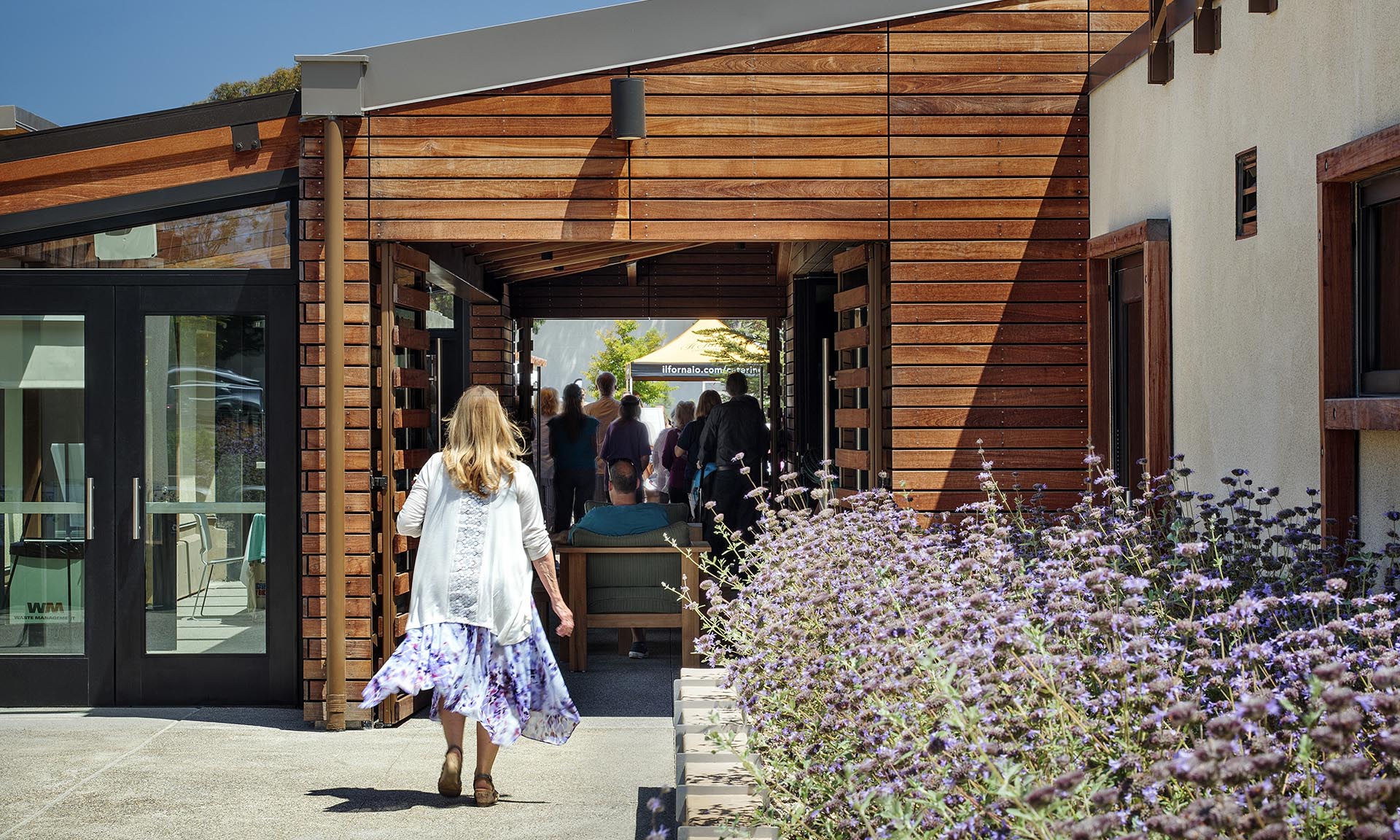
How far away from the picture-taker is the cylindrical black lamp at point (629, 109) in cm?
668

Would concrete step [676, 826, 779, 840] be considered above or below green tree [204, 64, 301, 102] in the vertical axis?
below

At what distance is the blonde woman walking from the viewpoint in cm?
525

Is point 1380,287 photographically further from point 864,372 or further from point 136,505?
point 136,505

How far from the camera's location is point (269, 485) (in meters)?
7.18

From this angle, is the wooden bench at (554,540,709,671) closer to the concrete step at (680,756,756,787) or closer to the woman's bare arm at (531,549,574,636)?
the woman's bare arm at (531,549,574,636)

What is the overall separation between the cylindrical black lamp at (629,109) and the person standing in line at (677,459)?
5439 millimetres

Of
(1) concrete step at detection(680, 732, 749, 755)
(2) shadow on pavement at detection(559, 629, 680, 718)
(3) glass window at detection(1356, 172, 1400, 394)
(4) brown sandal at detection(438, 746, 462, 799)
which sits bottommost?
(2) shadow on pavement at detection(559, 629, 680, 718)

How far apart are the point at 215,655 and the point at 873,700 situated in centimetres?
540

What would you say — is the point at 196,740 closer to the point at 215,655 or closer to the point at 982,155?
the point at 215,655

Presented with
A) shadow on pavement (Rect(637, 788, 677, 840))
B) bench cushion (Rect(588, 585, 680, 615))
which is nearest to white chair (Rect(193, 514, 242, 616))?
bench cushion (Rect(588, 585, 680, 615))

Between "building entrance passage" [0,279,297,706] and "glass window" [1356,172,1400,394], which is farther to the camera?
"building entrance passage" [0,279,297,706]

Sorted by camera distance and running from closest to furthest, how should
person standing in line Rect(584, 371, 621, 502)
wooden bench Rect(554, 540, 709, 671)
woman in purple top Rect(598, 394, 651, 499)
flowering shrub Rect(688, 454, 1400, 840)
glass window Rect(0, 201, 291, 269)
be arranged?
flowering shrub Rect(688, 454, 1400, 840), glass window Rect(0, 201, 291, 269), wooden bench Rect(554, 540, 709, 671), woman in purple top Rect(598, 394, 651, 499), person standing in line Rect(584, 371, 621, 502)

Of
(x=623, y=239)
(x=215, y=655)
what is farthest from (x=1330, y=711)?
(x=215, y=655)

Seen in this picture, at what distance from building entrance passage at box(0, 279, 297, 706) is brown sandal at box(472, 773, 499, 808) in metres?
2.23
